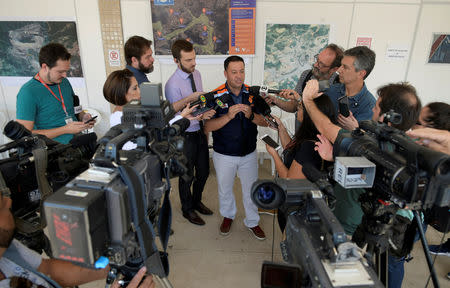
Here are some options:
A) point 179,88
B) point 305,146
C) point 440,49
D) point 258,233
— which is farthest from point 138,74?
point 440,49

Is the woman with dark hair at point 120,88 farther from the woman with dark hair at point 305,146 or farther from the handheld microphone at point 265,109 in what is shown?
the woman with dark hair at point 305,146

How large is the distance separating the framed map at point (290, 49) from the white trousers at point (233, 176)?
1961 mm

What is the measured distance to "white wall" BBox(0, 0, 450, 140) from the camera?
12.9 feet

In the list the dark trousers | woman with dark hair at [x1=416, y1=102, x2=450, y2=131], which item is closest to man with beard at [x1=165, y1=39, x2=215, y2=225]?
the dark trousers

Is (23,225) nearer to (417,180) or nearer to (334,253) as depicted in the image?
(334,253)

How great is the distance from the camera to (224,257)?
2.63m

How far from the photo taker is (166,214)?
1.50 meters

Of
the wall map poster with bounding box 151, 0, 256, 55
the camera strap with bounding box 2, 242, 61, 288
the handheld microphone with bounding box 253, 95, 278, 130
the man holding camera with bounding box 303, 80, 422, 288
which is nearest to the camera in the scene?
the camera strap with bounding box 2, 242, 61, 288

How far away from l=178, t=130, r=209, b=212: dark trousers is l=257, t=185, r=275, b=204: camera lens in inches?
67.4

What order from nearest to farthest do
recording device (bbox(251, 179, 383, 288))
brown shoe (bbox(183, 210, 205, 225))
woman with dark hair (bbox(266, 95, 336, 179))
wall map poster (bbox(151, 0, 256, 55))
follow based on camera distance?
recording device (bbox(251, 179, 383, 288)) < woman with dark hair (bbox(266, 95, 336, 179)) < brown shoe (bbox(183, 210, 205, 225)) < wall map poster (bbox(151, 0, 256, 55))

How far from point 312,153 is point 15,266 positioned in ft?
5.14

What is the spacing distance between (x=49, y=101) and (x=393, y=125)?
2634 mm

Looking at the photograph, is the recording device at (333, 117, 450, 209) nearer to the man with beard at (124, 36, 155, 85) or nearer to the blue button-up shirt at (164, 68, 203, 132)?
the blue button-up shirt at (164, 68, 203, 132)

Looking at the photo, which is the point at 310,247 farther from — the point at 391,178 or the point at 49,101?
the point at 49,101
